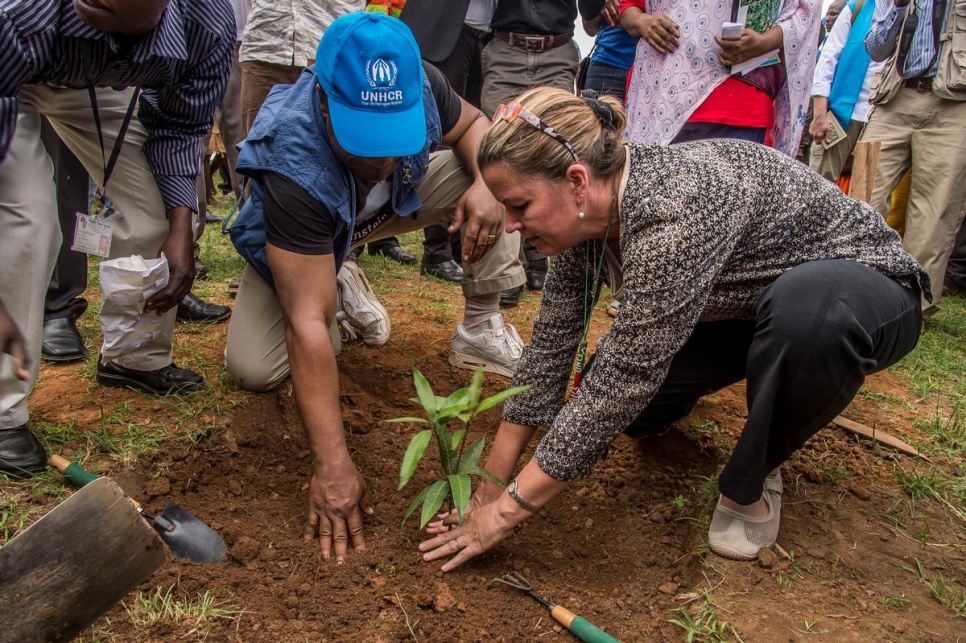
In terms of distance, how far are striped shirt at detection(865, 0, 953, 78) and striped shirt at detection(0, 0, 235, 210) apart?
137 inches

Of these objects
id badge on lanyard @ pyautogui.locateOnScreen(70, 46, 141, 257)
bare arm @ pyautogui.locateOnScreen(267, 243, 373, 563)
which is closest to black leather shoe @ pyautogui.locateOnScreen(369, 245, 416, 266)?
id badge on lanyard @ pyautogui.locateOnScreen(70, 46, 141, 257)

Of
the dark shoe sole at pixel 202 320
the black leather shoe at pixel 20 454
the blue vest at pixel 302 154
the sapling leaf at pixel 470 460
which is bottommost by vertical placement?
the dark shoe sole at pixel 202 320

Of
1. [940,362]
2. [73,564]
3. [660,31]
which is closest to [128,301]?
[73,564]

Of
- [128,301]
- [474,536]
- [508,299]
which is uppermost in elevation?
[128,301]

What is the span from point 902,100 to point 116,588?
4324mm

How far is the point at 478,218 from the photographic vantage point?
2717 mm

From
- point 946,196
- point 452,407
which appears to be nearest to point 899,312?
point 452,407

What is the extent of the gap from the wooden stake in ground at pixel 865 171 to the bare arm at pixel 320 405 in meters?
2.50

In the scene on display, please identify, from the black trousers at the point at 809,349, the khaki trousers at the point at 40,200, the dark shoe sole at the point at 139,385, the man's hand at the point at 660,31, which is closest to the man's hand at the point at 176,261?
the khaki trousers at the point at 40,200

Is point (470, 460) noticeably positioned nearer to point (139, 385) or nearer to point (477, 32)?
point (139, 385)

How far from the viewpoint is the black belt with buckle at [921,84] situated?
12.4 feet

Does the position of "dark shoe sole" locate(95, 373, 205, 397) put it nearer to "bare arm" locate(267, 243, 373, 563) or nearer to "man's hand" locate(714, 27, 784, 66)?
"bare arm" locate(267, 243, 373, 563)

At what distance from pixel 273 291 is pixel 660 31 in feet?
6.51

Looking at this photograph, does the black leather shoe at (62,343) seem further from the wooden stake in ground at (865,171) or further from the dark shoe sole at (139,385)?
the wooden stake in ground at (865,171)
